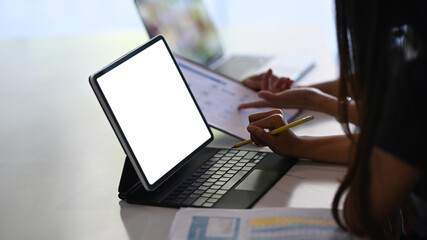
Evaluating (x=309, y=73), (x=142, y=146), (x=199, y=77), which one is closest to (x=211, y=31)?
(x=309, y=73)

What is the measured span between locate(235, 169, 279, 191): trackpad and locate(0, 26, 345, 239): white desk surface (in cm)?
2

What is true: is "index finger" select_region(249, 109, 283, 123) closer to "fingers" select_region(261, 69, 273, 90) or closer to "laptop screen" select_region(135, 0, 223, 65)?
"fingers" select_region(261, 69, 273, 90)

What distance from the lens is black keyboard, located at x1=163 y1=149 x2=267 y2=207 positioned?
110cm

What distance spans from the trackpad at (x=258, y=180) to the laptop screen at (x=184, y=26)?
2.30ft

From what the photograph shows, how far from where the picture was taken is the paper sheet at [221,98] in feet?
4.66

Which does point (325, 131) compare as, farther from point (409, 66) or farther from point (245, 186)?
point (409, 66)

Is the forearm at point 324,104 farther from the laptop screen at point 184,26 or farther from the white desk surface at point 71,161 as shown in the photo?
the laptop screen at point 184,26

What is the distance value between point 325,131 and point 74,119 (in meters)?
0.62

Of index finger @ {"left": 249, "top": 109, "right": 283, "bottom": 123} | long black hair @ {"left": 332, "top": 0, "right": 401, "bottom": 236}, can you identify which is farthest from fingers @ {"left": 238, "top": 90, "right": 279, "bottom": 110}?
long black hair @ {"left": 332, "top": 0, "right": 401, "bottom": 236}

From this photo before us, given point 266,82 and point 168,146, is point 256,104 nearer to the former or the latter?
point 266,82

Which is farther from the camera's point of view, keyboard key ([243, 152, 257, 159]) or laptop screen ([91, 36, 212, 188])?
keyboard key ([243, 152, 257, 159])

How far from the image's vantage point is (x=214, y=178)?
46.3 inches

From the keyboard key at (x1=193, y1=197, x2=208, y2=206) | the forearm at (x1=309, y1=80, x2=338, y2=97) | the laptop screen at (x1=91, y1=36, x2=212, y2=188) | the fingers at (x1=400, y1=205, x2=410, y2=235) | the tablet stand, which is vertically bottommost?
the fingers at (x1=400, y1=205, x2=410, y2=235)

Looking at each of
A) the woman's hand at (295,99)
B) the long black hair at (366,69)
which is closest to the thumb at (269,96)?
the woman's hand at (295,99)
